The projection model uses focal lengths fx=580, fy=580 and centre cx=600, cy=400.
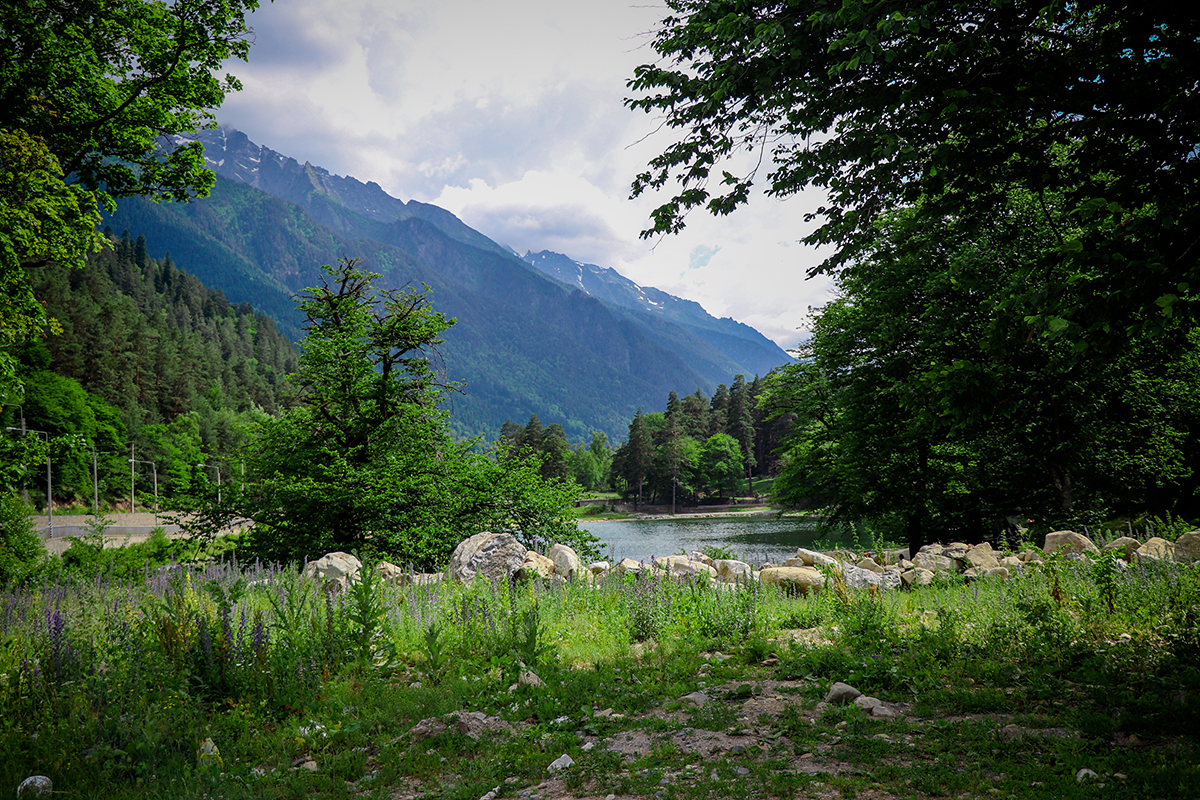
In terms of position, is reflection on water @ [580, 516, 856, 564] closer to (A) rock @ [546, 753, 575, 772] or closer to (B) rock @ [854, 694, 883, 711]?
(B) rock @ [854, 694, 883, 711]

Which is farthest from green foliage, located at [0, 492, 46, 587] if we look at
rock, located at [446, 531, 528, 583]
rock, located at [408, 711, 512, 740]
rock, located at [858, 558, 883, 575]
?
rock, located at [858, 558, 883, 575]

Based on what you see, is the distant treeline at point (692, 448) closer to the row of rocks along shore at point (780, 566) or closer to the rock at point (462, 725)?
the row of rocks along shore at point (780, 566)

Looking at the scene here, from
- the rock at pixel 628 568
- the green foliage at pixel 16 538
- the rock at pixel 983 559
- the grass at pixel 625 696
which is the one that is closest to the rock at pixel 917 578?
the rock at pixel 983 559

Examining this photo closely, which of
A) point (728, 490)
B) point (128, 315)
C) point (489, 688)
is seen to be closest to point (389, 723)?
point (489, 688)

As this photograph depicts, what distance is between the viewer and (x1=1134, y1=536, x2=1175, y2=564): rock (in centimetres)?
746

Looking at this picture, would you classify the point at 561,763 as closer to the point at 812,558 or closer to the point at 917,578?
the point at 917,578

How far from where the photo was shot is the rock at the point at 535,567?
31.6 feet

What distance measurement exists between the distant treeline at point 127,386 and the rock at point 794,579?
11.4 metres

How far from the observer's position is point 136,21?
1114cm

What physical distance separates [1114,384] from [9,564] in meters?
23.4

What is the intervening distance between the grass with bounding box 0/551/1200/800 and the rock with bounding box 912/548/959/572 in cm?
327

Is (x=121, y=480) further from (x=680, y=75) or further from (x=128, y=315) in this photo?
(x=680, y=75)

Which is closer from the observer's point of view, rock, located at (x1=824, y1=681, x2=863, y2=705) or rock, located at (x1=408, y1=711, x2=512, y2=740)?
rock, located at (x1=408, y1=711, x2=512, y2=740)

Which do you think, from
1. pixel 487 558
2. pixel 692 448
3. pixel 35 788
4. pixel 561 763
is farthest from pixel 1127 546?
pixel 692 448
